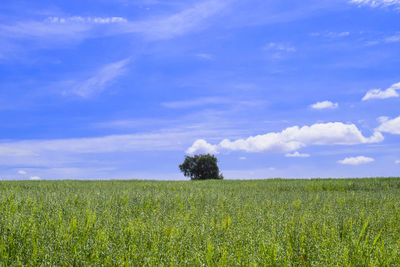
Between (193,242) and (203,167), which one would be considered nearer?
(193,242)

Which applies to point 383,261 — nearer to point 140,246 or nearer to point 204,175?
point 140,246

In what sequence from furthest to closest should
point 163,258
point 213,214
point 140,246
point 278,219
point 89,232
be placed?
1. point 213,214
2. point 278,219
3. point 89,232
4. point 140,246
5. point 163,258

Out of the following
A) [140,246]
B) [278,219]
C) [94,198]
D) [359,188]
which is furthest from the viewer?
[359,188]

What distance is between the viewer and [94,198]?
1029cm

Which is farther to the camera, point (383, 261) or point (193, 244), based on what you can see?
point (193, 244)

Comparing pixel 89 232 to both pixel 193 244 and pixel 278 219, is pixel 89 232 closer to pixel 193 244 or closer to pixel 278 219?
pixel 193 244

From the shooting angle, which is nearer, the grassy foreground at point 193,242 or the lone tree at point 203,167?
the grassy foreground at point 193,242

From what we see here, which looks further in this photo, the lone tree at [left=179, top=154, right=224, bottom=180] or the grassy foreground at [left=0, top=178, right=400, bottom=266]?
the lone tree at [left=179, top=154, right=224, bottom=180]

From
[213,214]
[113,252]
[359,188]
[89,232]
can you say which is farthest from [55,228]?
[359,188]

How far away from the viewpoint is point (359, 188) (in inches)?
721

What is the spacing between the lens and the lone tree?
205 feet

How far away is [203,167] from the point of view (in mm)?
62688

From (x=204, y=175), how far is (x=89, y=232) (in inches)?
2253

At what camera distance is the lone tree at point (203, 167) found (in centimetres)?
6250
